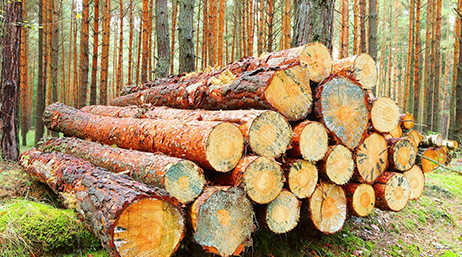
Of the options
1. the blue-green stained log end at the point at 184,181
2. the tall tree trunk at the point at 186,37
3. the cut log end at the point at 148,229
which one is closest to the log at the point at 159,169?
the blue-green stained log end at the point at 184,181

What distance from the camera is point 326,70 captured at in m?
2.96

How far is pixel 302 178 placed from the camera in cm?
260

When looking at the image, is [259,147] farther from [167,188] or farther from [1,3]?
[1,3]

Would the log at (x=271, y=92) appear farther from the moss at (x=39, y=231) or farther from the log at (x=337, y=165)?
the moss at (x=39, y=231)

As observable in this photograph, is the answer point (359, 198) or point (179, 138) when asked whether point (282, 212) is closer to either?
point (359, 198)

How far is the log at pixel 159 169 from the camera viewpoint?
7.19 ft

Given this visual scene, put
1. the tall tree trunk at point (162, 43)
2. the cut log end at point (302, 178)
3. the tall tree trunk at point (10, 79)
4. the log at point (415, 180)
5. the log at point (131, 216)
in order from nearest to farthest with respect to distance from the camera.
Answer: the log at point (131, 216), the cut log end at point (302, 178), the log at point (415, 180), the tall tree trunk at point (10, 79), the tall tree trunk at point (162, 43)

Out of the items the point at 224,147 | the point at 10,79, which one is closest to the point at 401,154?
the point at 224,147

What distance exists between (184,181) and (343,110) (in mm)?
1737

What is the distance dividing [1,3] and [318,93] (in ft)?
23.9

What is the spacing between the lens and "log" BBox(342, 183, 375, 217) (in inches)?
117

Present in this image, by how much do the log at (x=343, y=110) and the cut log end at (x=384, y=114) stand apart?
0.16 m

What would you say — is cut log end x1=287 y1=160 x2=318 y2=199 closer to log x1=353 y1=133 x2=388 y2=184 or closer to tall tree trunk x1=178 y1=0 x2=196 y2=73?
log x1=353 y1=133 x2=388 y2=184

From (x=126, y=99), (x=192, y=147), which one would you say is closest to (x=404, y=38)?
(x=126, y=99)
